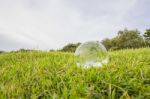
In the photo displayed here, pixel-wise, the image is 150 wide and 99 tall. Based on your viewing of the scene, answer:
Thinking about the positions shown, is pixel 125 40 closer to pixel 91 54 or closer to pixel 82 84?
pixel 91 54

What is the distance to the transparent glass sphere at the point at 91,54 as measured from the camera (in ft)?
14.2

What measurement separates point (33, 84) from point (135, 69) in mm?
1258

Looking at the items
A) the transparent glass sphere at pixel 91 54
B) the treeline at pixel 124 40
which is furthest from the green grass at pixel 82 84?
the treeline at pixel 124 40

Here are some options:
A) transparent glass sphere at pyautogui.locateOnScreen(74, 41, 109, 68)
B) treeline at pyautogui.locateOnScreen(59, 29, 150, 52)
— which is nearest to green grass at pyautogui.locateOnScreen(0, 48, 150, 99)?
transparent glass sphere at pyautogui.locateOnScreen(74, 41, 109, 68)

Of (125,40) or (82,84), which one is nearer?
(82,84)

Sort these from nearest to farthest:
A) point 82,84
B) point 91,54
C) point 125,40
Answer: point 82,84 → point 91,54 → point 125,40

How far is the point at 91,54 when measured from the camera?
4.46 meters

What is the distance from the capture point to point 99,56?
4.45 meters

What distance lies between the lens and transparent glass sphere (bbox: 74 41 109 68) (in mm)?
4320

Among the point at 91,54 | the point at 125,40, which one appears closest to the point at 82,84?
the point at 91,54

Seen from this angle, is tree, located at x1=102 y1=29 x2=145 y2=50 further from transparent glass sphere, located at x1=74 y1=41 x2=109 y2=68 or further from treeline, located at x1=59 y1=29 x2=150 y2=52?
transparent glass sphere, located at x1=74 y1=41 x2=109 y2=68

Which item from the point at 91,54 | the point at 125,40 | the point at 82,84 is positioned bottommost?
the point at 82,84

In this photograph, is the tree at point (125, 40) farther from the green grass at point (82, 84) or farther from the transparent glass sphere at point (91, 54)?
the green grass at point (82, 84)

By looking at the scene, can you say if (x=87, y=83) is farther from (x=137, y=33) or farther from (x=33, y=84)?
(x=137, y=33)
